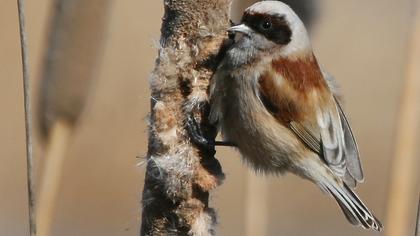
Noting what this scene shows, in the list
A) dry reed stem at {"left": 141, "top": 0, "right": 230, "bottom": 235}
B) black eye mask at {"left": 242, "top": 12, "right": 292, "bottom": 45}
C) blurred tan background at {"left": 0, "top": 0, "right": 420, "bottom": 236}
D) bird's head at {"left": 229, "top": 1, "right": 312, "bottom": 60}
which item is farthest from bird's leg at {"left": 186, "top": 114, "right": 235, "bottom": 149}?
blurred tan background at {"left": 0, "top": 0, "right": 420, "bottom": 236}

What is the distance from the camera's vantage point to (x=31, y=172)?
7.51ft

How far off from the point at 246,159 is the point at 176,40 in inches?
26.9

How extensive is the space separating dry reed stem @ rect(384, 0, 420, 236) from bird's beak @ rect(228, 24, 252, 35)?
18.7 inches

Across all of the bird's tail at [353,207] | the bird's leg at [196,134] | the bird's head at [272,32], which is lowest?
the bird's tail at [353,207]

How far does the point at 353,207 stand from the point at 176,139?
714 mm

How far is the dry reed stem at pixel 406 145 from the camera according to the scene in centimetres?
256

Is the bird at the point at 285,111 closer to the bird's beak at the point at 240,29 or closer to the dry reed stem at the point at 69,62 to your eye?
the bird's beak at the point at 240,29

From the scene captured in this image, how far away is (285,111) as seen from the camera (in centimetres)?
287

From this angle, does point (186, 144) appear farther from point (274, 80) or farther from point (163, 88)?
point (274, 80)

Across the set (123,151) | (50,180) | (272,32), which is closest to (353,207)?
(272,32)

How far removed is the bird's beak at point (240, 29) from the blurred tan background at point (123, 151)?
2685mm

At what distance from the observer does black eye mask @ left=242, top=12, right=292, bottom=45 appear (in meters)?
2.80

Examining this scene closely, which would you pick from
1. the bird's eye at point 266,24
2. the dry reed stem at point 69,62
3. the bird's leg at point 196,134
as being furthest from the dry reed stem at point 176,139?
the bird's eye at point 266,24

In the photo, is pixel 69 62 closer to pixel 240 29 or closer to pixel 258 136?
pixel 240 29
